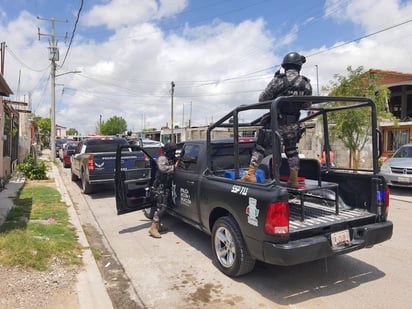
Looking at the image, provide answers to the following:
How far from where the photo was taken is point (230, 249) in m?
4.43

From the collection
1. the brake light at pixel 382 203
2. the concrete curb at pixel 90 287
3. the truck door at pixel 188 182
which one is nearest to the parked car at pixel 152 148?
the truck door at pixel 188 182

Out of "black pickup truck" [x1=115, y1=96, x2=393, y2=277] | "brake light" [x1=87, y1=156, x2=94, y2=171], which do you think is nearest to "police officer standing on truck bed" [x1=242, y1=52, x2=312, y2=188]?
"black pickup truck" [x1=115, y1=96, x2=393, y2=277]

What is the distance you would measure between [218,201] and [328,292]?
1654 millimetres

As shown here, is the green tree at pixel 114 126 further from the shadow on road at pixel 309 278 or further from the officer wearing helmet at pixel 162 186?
the shadow on road at pixel 309 278

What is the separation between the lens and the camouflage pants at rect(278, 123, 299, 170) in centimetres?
464

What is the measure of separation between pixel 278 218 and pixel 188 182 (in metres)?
2.19

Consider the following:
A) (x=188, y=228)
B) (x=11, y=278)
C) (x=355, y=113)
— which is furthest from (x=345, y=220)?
(x=355, y=113)

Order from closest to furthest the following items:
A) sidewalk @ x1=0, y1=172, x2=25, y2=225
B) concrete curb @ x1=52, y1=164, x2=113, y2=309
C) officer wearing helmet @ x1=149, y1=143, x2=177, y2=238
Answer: concrete curb @ x1=52, y1=164, x2=113, y2=309
officer wearing helmet @ x1=149, y1=143, x2=177, y2=238
sidewalk @ x1=0, y1=172, x2=25, y2=225

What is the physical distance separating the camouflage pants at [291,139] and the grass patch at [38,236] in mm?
3249

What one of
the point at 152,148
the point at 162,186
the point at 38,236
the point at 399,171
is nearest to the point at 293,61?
the point at 162,186

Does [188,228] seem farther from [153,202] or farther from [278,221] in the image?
[278,221]

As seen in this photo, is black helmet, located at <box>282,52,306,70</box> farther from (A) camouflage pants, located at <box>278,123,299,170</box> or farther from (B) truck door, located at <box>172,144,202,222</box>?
(B) truck door, located at <box>172,144,202,222</box>

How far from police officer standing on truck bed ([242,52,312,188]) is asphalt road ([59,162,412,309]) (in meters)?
1.24

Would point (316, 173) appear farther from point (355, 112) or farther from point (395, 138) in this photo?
point (395, 138)
